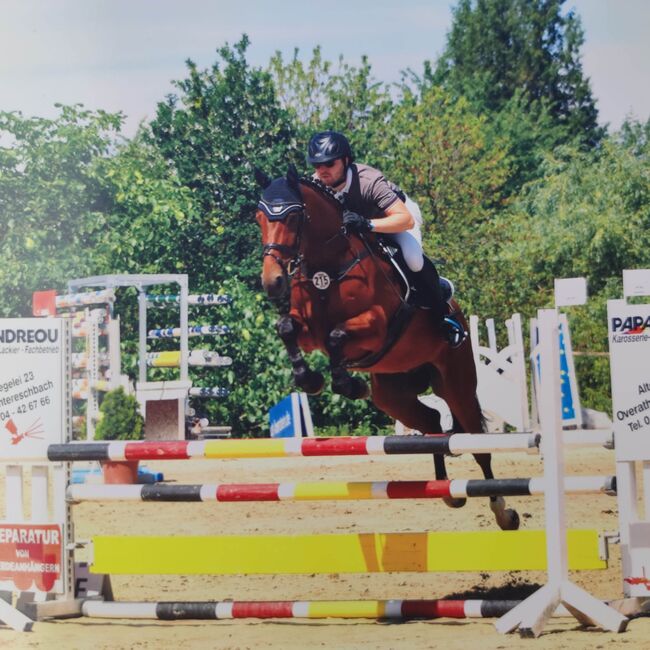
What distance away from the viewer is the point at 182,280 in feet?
26.8

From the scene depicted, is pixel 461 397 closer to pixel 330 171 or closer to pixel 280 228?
pixel 330 171

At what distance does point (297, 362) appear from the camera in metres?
3.79

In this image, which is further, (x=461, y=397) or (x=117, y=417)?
(x=117, y=417)

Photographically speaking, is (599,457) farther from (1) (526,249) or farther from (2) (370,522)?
(2) (370,522)

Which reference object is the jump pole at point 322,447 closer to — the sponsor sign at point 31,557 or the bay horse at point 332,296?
the sponsor sign at point 31,557

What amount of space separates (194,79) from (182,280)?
1.61m

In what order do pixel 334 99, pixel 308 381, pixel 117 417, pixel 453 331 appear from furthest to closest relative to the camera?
pixel 117 417 → pixel 334 99 → pixel 453 331 → pixel 308 381

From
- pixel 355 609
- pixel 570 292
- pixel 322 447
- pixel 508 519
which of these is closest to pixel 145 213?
pixel 570 292

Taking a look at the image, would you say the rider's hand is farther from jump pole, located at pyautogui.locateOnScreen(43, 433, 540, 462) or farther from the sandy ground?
the sandy ground

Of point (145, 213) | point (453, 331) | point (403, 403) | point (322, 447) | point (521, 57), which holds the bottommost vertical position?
point (322, 447)

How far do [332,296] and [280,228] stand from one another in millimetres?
383

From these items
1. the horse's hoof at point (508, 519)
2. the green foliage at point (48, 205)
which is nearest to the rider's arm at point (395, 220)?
the horse's hoof at point (508, 519)

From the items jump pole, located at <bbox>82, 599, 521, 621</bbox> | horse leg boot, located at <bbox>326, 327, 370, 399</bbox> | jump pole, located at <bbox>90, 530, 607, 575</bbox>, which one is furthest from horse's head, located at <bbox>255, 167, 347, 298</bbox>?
jump pole, located at <bbox>82, 599, 521, 621</bbox>

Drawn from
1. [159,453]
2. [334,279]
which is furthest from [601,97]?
[159,453]
